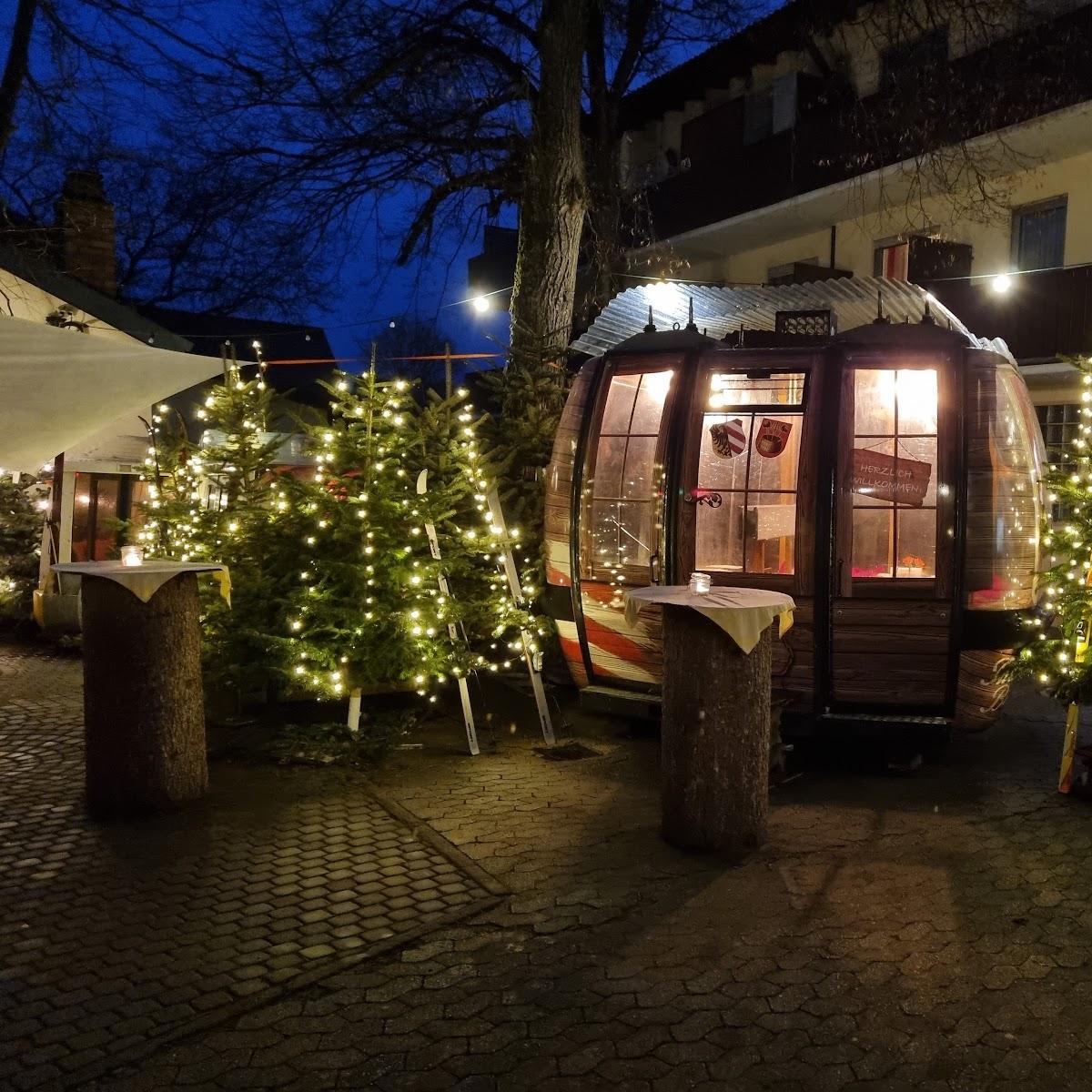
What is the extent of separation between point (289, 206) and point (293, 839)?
11.1 metres

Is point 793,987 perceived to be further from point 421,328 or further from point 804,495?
point 421,328

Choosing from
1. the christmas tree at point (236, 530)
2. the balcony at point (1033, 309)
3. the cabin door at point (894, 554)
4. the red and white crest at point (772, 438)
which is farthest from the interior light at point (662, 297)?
the balcony at point (1033, 309)

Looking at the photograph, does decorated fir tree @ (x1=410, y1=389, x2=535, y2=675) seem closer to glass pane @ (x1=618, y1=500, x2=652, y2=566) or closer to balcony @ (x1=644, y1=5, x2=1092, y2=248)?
glass pane @ (x1=618, y1=500, x2=652, y2=566)

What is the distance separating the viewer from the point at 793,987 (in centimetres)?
408

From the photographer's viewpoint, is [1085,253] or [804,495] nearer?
[804,495]

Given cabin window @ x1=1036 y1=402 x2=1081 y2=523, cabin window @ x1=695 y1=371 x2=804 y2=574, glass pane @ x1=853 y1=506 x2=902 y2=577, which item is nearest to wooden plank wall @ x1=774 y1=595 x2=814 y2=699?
cabin window @ x1=695 y1=371 x2=804 y2=574

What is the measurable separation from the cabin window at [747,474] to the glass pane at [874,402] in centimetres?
40

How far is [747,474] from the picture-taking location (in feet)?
24.6

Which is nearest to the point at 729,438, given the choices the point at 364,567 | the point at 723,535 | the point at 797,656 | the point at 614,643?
the point at 723,535

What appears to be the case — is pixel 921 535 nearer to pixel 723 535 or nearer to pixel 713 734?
pixel 723 535

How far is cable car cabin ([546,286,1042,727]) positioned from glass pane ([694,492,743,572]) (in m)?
0.02

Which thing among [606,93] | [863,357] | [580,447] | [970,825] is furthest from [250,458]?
[606,93]

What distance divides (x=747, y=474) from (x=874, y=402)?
991 millimetres

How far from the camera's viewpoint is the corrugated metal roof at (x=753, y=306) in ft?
28.5
